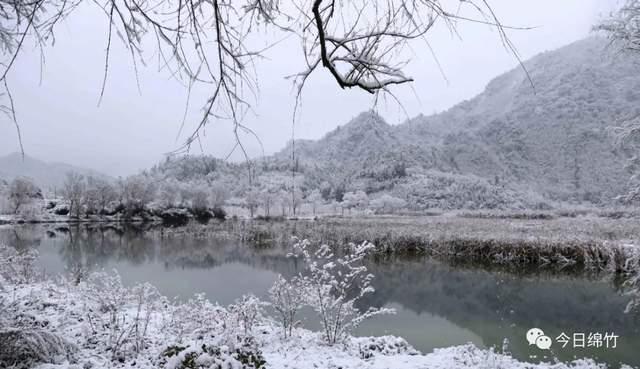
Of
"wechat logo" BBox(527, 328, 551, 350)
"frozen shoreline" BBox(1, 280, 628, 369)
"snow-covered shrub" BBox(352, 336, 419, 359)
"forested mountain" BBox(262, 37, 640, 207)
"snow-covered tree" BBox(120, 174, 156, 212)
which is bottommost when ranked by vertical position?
"wechat logo" BBox(527, 328, 551, 350)

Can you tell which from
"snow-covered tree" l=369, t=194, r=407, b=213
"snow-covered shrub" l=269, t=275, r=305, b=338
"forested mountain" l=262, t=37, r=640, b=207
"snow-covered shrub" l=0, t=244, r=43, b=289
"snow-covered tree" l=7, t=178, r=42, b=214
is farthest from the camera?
"forested mountain" l=262, t=37, r=640, b=207

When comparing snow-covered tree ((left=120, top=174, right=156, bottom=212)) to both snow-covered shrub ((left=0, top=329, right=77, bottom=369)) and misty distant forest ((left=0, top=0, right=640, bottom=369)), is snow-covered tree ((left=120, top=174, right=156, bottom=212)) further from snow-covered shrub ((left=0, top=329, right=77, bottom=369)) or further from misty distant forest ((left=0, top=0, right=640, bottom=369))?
snow-covered shrub ((left=0, top=329, right=77, bottom=369))

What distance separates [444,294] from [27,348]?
31.1 feet

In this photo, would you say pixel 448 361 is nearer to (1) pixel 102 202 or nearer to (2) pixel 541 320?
(2) pixel 541 320

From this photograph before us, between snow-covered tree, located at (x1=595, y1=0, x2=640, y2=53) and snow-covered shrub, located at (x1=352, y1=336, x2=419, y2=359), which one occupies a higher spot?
snow-covered tree, located at (x1=595, y1=0, x2=640, y2=53)

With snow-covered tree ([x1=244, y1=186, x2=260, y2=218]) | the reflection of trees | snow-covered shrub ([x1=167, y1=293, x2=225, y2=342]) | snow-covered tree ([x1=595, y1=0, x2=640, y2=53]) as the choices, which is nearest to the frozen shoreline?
snow-covered shrub ([x1=167, y1=293, x2=225, y2=342])

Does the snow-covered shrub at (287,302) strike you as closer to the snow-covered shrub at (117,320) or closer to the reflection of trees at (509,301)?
the snow-covered shrub at (117,320)

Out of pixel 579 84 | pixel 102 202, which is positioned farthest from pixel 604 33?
pixel 579 84

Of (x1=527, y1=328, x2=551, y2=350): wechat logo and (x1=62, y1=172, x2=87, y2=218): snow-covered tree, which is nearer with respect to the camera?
(x1=527, y1=328, x2=551, y2=350): wechat logo

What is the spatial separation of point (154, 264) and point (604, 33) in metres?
16.0

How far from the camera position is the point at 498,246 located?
49.2 ft

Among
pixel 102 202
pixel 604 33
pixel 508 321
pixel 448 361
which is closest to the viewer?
pixel 448 361

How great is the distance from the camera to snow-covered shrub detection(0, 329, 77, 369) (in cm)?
359

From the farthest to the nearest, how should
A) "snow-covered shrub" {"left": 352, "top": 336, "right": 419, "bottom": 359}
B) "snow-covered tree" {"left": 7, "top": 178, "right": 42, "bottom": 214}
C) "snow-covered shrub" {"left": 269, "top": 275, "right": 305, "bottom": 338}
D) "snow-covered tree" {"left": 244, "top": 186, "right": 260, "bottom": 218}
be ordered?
1. "snow-covered tree" {"left": 244, "top": 186, "right": 260, "bottom": 218}
2. "snow-covered tree" {"left": 7, "top": 178, "right": 42, "bottom": 214}
3. "snow-covered shrub" {"left": 269, "top": 275, "right": 305, "bottom": 338}
4. "snow-covered shrub" {"left": 352, "top": 336, "right": 419, "bottom": 359}
